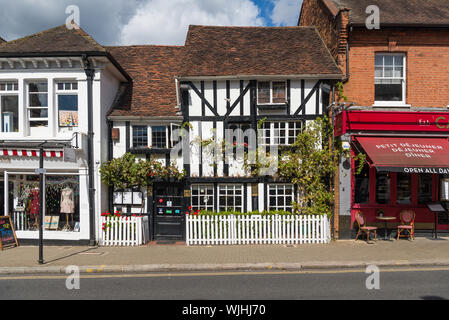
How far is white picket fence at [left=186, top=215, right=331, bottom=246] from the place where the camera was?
409 inches

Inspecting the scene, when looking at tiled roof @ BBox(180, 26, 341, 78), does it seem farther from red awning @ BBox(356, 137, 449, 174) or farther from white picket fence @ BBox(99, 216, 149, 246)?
white picket fence @ BBox(99, 216, 149, 246)

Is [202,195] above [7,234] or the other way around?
above

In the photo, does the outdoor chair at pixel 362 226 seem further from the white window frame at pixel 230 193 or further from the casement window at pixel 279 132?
the white window frame at pixel 230 193

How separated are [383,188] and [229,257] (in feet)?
22.5

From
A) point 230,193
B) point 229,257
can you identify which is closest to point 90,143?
point 230,193

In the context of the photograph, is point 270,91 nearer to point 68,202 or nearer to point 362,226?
point 362,226

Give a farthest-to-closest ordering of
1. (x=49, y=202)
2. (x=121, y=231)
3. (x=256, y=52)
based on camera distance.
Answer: (x=256, y=52), (x=49, y=202), (x=121, y=231)

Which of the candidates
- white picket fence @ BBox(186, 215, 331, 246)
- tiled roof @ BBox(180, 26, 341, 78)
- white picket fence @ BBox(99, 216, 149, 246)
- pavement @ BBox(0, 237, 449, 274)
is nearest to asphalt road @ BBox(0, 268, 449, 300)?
pavement @ BBox(0, 237, 449, 274)

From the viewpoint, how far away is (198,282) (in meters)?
6.76

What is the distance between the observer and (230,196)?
37.7 feet
